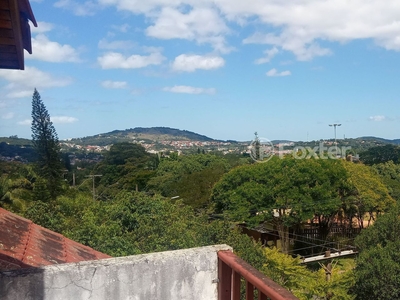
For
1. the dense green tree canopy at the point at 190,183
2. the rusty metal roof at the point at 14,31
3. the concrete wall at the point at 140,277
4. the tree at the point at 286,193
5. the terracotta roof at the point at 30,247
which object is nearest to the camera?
the rusty metal roof at the point at 14,31

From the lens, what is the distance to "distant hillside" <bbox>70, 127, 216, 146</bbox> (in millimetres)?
113500

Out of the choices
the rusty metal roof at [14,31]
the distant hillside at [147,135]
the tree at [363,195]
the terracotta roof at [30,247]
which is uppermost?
the distant hillside at [147,135]

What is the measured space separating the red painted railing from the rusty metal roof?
1400 millimetres

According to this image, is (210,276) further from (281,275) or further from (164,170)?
(164,170)

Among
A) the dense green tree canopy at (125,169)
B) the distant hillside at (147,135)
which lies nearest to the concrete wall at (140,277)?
the dense green tree canopy at (125,169)

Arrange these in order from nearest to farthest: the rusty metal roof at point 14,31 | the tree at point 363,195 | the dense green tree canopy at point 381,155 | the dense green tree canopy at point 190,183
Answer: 1. the rusty metal roof at point 14,31
2. the tree at point 363,195
3. the dense green tree canopy at point 190,183
4. the dense green tree canopy at point 381,155

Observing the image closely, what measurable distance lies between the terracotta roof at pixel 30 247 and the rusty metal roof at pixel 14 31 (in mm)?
1514

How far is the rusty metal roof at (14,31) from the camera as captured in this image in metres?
1.48

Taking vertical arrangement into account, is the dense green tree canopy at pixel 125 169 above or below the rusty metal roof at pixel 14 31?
below

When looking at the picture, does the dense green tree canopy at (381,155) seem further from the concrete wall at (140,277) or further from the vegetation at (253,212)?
the concrete wall at (140,277)

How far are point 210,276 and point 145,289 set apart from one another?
42 centimetres

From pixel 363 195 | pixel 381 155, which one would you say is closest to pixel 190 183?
pixel 363 195

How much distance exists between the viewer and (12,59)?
191 centimetres

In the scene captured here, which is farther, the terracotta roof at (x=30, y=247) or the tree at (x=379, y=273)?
the tree at (x=379, y=273)
